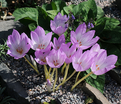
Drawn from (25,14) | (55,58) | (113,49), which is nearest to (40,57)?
(55,58)

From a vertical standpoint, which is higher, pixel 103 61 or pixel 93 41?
pixel 93 41

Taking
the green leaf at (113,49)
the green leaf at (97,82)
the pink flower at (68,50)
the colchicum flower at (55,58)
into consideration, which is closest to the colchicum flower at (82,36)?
the pink flower at (68,50)

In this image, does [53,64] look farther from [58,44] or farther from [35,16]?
[35,16]

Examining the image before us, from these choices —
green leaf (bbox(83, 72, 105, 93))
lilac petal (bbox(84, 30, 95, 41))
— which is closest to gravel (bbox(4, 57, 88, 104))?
green leaf (bbox(83, 72, 105, 93))

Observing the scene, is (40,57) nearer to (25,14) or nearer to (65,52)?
(65,52)

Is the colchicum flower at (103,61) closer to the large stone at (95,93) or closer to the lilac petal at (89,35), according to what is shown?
the lilac petal at (89,35)

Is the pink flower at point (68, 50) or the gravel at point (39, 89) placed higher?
the pink flower at point (68, 50)

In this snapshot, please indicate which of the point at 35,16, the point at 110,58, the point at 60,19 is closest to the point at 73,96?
the point at 110,58
